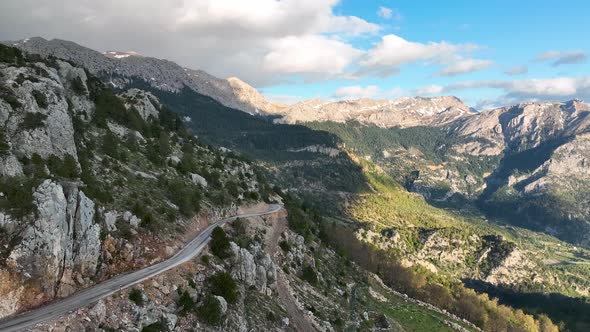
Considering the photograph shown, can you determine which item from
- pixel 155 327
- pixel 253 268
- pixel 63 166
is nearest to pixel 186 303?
pixel 155 327

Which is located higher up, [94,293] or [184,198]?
[184,198]

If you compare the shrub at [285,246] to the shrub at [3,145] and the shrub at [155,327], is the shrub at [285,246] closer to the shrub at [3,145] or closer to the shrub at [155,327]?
the shrub at [155,327]

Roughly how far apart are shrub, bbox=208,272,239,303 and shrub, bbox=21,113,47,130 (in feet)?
87.3

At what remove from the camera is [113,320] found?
107 feet

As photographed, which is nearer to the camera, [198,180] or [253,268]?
[253,268]

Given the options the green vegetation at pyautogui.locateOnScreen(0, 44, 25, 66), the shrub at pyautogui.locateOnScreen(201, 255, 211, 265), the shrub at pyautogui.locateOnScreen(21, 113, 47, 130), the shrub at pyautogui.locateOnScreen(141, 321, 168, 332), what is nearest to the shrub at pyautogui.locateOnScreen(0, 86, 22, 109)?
the shrub at pyautogui.locateOnScreen(21, 113, 47, 130)

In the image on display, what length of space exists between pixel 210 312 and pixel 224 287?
4938 millimetres

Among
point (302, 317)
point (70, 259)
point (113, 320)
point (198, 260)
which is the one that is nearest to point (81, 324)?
point (113, 320)

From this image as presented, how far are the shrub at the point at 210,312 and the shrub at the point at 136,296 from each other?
5.81m

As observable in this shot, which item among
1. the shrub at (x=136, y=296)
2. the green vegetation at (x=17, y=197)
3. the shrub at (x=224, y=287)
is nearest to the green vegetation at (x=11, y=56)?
the green vegetation at (x=17, y=197)

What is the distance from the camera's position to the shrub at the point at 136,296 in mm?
35594

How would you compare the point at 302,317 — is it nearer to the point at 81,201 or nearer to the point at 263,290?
the point at 263,290

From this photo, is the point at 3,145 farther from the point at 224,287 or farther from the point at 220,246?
the point at 224,287

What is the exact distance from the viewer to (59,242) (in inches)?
1401
